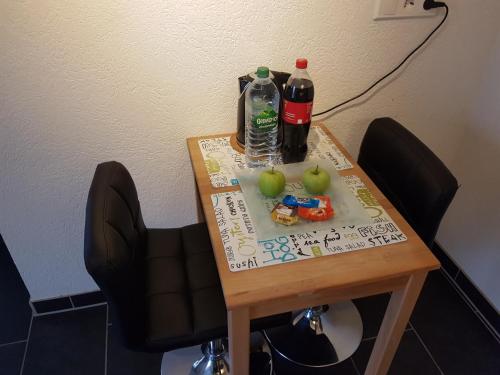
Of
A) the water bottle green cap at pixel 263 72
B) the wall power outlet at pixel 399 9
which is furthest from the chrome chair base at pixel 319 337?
the wall power outlet at pixel 399 9

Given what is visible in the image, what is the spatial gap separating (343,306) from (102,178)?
1.11 metres

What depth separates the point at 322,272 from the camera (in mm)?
866

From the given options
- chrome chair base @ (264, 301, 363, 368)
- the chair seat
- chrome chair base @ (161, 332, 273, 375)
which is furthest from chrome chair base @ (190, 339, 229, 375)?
the chair seat

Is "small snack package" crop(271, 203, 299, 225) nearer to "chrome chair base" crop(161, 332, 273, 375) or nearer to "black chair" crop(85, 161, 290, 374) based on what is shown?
"black chair" crop(85, 161, 290, 374)

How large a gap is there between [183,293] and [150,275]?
0.11m

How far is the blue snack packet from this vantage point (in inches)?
39.1

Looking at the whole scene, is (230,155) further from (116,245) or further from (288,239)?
(116,245)

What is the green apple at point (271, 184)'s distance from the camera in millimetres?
1015

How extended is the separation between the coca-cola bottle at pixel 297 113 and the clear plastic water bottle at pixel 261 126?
0.12 feet

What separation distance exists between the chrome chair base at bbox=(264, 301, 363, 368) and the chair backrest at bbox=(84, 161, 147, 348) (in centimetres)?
71

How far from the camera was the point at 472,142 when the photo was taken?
156cm

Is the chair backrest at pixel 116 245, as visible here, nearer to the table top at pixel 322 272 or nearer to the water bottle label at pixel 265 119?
the table top at pixel 322 272

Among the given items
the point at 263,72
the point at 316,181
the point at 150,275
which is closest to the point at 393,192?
the point at 316,181

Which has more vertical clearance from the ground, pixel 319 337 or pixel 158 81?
pixel 158 81
